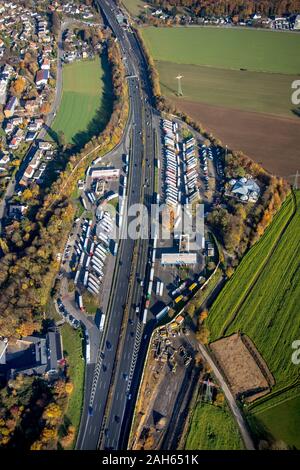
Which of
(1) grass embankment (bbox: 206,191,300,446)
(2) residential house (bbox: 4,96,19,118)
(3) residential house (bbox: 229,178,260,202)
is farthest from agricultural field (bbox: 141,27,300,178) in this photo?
(2) residential house (bbox: 4,96,19,118)

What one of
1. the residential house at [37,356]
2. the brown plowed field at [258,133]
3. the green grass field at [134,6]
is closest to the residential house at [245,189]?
the brown plowed field at [258,133]

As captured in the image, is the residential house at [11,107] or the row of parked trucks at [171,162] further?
the residential house at [11,107]

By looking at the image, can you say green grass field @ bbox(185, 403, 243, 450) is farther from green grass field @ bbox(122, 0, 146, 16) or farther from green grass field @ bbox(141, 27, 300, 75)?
green grass field @ bbox(122, 0, 146, 16)

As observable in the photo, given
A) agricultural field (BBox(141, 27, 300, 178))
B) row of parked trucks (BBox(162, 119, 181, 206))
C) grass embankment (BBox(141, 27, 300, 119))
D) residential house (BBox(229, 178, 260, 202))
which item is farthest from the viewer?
grass embankment (BBox(141, 27, 300, 119))

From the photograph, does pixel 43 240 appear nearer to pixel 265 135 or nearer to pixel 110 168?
pixel 110 168

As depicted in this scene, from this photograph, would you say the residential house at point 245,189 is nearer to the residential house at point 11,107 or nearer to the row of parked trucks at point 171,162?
the row of parked trucks at point 171,162

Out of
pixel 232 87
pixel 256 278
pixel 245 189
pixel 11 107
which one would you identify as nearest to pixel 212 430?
pixel 256 278
